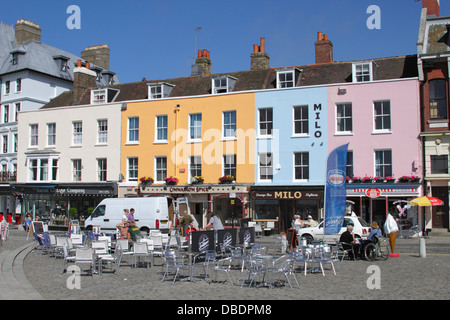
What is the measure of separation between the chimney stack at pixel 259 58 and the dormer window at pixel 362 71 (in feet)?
27.3

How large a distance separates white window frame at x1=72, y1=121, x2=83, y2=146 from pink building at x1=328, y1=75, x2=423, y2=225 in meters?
19.4

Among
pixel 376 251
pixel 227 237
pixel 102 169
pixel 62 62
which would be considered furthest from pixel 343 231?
pixel 62 62

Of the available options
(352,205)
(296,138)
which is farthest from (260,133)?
(352,205)

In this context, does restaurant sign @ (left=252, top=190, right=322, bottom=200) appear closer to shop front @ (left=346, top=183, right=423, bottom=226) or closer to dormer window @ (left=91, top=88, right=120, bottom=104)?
shop front @ (left=346, top=183, right=423, bottom=226)

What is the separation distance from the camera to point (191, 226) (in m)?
21.9

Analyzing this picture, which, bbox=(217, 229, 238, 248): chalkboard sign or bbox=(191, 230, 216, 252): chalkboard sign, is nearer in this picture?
bbox=(191, 230, 216, 252): chalkboard sign

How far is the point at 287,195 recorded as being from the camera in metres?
32.2

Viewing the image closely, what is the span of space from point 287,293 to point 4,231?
17925 millimetres

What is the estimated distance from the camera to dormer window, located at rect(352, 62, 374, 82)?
105ft

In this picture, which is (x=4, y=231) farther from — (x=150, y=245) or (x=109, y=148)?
(x=109, y=148)

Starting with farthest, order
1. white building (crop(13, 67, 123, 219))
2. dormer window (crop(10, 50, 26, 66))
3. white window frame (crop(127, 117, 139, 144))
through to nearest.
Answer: dormer window (crop(10, 50, 26, 66))
white building (crop(13, 67, 123, 219))
white window frame (crop(127, 117, 139, 144))

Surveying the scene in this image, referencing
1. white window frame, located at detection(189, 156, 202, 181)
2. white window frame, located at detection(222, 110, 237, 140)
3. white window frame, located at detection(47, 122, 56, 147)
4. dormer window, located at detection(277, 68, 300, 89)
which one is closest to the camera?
dormer window, located at detection(277, 68, 300, 89)

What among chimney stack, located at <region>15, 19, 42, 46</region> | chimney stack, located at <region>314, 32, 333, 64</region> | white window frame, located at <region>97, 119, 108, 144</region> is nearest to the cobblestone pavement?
chimney stack, located at <region>314, 32, 333, 64</region>

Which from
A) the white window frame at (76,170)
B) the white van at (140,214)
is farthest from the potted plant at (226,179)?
the white window frame at (76,170)
